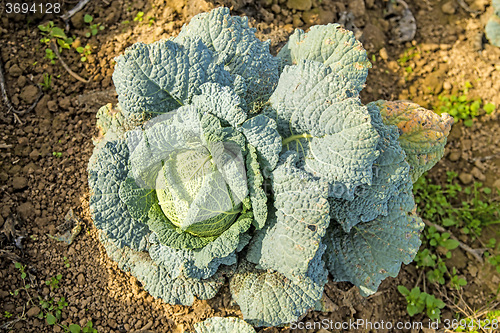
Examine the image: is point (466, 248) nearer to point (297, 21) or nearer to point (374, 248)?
point (374, 248)

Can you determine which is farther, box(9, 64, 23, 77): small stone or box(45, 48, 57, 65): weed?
box(45, 48, 57, 65): weed

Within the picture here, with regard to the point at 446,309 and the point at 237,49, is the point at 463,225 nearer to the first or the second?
the point at 446,309

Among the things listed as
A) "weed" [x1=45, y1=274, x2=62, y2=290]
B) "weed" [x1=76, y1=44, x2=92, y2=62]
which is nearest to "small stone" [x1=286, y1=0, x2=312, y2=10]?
"weed" [x1=76, y1=44, x2=92, y2=62]

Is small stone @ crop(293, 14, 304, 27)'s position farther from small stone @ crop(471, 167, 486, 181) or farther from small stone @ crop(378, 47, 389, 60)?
small stone @ crop(471, 167, 486, 181)

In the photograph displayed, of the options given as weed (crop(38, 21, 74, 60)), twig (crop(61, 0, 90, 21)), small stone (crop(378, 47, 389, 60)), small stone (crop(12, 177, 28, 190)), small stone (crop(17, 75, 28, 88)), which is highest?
twig (crop(61, 0, 90, 21))

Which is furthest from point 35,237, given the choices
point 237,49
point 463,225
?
point 463,225

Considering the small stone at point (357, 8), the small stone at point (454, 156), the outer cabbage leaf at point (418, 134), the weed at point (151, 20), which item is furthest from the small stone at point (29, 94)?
the small stone at point (454, 156)
